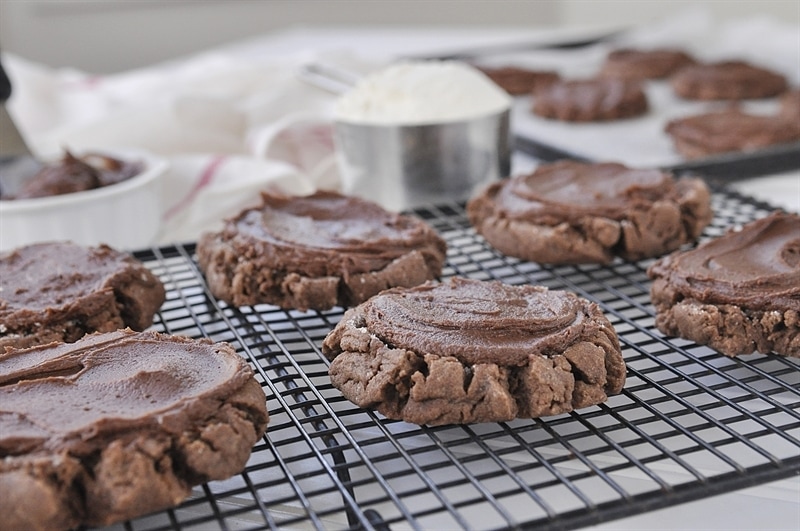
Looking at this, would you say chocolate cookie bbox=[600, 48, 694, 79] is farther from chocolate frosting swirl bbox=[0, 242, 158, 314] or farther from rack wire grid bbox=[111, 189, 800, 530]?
chocolate frosting swirl bbox=[0, 242, 158, 314]

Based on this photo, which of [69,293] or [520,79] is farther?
[520,79]

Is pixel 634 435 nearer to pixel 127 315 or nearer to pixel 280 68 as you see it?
pixel 127 315

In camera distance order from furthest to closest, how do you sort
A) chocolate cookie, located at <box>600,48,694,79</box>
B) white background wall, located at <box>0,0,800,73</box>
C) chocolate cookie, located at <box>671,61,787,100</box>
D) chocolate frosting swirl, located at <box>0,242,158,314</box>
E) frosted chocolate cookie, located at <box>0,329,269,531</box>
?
1. white background wall, located at <box>0,0,800,73</box>
2. chocolate cookie, located at <box>600,48,694,79</box>
3. chocolate cookie, located at <box>671,61,787,100</box>
4. chocolate frosting swirl, located at <box>0,242,158,314</box>
5. frosted chocolate cookie, located at <box>0,329,269,531</box>

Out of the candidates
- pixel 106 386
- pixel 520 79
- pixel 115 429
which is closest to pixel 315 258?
pixel 106 386

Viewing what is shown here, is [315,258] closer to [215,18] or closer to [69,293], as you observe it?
[69,293]

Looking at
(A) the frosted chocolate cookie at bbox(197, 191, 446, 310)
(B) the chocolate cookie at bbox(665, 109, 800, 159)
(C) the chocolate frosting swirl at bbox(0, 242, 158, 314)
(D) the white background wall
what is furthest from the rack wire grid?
(D) the white background wall

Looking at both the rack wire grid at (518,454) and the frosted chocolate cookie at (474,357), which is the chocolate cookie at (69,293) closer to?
the rack wire grid at (518,454)

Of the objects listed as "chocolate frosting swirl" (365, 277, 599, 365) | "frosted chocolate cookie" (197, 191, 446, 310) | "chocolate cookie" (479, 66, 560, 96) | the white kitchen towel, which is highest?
"chocolate frosting swirl" (365, 277, 599, 365)
